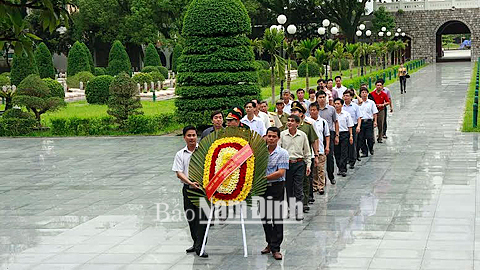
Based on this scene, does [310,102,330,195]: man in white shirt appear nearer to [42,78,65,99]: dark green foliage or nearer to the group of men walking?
the group of men walking

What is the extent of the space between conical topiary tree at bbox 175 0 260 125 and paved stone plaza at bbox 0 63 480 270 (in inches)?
117

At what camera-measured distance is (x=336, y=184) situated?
12734 mm

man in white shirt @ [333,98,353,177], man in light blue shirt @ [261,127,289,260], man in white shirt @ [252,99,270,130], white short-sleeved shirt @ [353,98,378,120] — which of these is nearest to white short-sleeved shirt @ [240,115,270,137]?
man in white shirt @ [252,99,270,130]

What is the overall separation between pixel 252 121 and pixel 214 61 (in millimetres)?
8825

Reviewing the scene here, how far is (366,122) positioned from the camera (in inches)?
609

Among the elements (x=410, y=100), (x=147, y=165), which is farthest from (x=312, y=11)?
(x=147, y=165)

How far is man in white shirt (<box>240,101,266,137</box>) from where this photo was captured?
454 inches

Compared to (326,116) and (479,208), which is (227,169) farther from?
(326,116)

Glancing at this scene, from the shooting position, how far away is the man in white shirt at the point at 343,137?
1347cm

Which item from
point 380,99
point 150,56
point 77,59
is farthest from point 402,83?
point 150,56

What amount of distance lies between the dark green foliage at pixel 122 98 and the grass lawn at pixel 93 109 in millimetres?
5463

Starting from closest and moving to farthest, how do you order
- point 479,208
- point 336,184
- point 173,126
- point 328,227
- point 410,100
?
1. point 328,227
2. point 479,208
3. point 336,184
4. point 173,126
5. point 410,100

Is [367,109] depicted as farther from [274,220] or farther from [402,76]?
[402,76]

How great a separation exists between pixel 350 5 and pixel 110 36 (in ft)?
67.5
